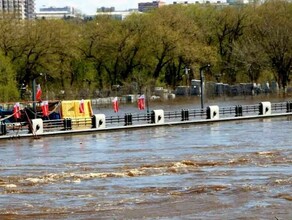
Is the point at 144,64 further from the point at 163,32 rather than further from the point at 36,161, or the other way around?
the point at 36,161

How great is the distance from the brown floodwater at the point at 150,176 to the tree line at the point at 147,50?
1759 inches

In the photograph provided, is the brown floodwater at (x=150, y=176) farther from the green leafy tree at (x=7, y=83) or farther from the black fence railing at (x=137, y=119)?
the green leafy tree at (x=7, y=83)

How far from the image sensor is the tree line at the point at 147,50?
10450 cm

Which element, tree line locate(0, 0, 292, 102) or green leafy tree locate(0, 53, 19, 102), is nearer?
green leafy tree locate(0, 53, 19, 102)

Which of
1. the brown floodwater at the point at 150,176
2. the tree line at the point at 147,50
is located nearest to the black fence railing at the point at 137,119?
the brown floodwater at the point at 150,176

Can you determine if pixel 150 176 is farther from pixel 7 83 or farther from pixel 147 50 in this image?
pixel 147 50

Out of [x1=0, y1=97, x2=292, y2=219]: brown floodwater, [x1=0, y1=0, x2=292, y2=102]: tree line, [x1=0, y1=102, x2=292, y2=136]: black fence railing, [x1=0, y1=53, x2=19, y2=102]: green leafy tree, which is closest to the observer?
[x1=0, y1=97, x2=292, y2=219]: brown floodwater

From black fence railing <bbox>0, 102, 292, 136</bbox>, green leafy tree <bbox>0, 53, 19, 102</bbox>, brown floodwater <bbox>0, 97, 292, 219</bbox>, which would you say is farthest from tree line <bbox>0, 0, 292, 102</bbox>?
brown floodwater <bbox>0, 97, 292, 219</bbox>

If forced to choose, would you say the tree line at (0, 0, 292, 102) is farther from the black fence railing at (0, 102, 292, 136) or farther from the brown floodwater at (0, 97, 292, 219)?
the brown floodwater at (0, 97, 292, 219)

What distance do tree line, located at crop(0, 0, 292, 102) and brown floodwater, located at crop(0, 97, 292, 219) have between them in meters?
44.7

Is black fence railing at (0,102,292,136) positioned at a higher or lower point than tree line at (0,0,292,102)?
lower

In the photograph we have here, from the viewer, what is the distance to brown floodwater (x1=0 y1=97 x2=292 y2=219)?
3058 cm

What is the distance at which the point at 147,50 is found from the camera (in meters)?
117

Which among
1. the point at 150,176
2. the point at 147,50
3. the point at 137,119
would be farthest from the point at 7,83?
the point at 150,176
